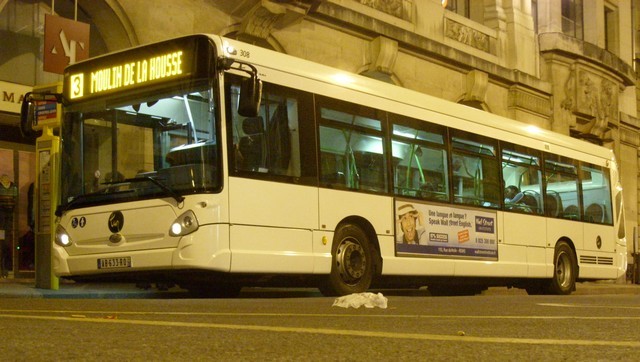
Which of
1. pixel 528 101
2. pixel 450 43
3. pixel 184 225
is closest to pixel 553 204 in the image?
pixel 184 225

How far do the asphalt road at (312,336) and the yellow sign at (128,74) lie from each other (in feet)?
12.8

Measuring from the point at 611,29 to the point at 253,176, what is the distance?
89.9ft

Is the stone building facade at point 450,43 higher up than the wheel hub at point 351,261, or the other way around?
the stone building facade at point 450,43

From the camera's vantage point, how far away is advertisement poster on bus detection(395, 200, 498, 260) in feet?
40.4

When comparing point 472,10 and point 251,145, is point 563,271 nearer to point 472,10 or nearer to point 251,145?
point 251,145

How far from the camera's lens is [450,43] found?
81.0 feet

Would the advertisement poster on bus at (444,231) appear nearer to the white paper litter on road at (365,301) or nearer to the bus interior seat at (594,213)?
the bus interior seat at (594,213)

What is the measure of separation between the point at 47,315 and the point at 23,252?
12322mm

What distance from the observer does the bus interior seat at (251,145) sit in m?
10.0

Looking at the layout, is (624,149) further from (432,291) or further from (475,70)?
(432,291)

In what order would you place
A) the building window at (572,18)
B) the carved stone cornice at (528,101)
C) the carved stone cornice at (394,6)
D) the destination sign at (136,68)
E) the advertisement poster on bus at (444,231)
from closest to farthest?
1. the destination sign at (136,68)
2. the advertisement poster on bus at (444,231)
3. the carved stone cornice at (394,6)
4. the carved stone cornice at (528,101)
5. the building window at (572,18)

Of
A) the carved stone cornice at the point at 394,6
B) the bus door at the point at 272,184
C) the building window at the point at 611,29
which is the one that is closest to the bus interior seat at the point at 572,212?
the bus door at the point at 272,184

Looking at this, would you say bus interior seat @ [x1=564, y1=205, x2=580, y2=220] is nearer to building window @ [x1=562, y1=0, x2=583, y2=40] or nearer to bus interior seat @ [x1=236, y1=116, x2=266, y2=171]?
bus interior seat @ [x1=236, y1=116, x2=266, y2=171]

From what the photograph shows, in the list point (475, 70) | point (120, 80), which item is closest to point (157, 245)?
point (120, 80)
